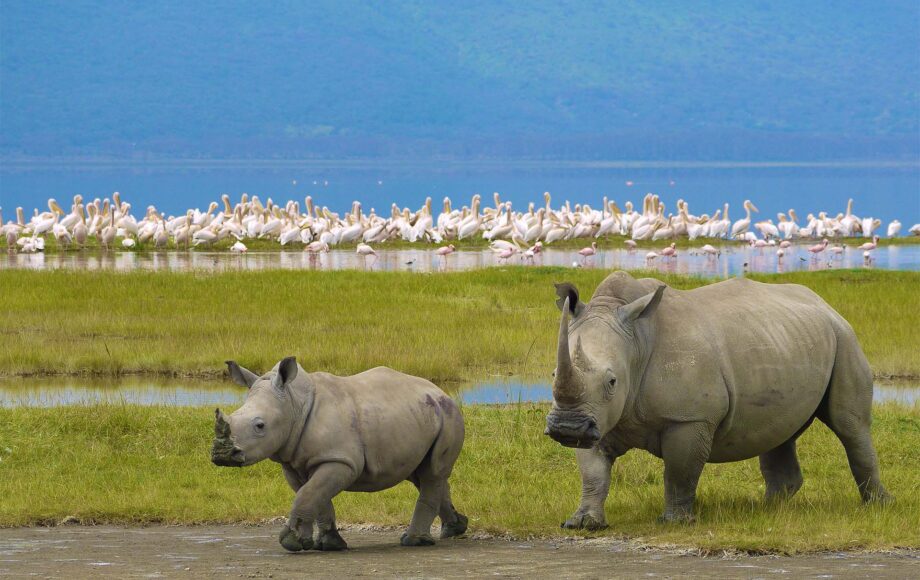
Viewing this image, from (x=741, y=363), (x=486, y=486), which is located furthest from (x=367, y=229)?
(x=741, y=363)

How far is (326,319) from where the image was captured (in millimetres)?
22062

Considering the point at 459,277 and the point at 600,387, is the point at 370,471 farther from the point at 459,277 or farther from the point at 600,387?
the point at 459,277

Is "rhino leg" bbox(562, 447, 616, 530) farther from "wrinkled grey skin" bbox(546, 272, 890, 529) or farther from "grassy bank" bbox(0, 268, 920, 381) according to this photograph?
"grassy bank" bbox(0, 268, 920, 381)

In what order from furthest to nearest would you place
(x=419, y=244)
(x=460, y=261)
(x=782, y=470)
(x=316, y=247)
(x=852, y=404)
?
1. (x=419, y=244)
2. (x=316, y=247)
3. (x=460, y=261)
4. (x=782, y=470)
5. (x=852, y=404)

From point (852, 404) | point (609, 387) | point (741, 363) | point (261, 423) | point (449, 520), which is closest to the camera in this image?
point (261, 423)

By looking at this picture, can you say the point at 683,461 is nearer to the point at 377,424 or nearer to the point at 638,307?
the point at 638,307

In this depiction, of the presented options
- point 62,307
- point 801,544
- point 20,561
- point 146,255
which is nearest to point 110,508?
point 20,561

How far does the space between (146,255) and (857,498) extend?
30.5 meters

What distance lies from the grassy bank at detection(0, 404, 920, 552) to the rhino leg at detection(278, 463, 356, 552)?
1346mm

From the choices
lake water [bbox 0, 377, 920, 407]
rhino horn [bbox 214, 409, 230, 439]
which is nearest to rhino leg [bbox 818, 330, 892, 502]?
rhino horn [bbox 214, 409, 230, 439]

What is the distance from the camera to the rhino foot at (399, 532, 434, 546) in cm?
853

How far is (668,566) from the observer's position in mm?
7797

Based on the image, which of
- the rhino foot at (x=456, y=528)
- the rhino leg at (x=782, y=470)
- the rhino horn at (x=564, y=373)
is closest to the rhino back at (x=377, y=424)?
the rhino foot at (x=456, y=528)

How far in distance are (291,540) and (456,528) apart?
1228 millimetres
